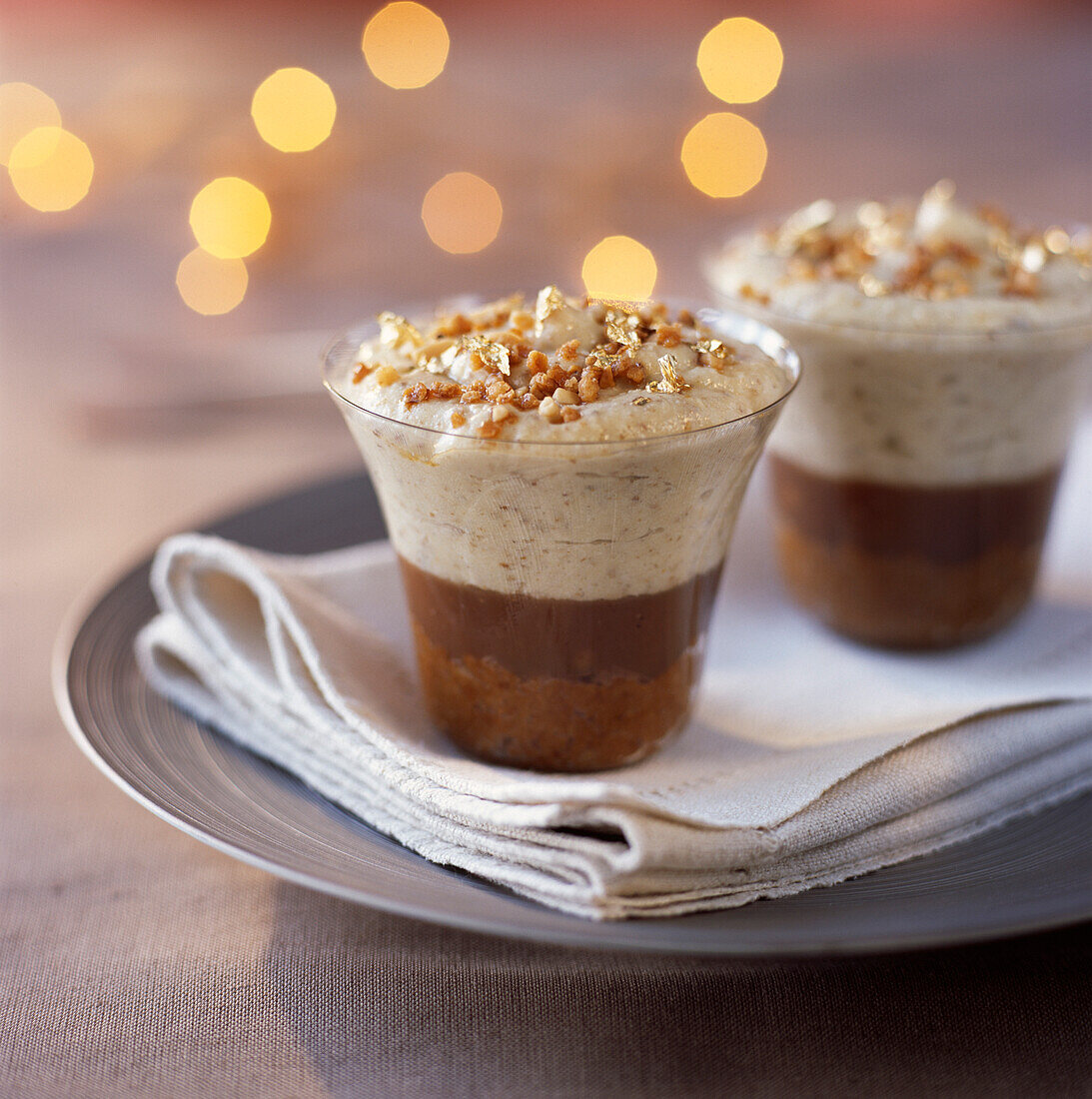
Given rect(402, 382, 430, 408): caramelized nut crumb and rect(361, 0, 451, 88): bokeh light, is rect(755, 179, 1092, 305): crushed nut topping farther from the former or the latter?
rect(361, 0, 451, 88): bokeh light

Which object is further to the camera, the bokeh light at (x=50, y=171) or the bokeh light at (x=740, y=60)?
the bokeh light at (x=740, y=60)

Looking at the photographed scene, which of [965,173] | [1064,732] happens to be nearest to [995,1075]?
[1064,732]

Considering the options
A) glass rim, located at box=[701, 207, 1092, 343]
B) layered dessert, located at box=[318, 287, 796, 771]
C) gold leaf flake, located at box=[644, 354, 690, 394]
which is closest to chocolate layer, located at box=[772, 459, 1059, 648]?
glass rim, located at box=[701, 207, 1092, 343]

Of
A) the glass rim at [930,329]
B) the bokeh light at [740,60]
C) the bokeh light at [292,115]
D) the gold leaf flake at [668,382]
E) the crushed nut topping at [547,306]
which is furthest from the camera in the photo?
the bokeh light at [740,60]

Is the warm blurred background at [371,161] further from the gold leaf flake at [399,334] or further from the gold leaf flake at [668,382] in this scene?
the gold leaf flake at [668,382]

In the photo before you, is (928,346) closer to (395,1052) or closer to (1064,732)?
(1064,732)

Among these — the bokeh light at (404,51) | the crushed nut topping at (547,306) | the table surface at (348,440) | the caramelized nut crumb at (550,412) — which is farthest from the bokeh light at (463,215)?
the caramelized nut crumb at (550,412)

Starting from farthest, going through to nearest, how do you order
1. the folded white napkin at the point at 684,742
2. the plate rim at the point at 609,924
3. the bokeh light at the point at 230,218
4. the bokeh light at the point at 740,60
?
the bokeh light at the point at 740,60, the bokeh light at the point at 230,218, the folded white napkin at the point at 684,742, the plate rim at the point at 609,924

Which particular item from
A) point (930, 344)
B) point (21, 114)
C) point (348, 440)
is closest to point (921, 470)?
point (930, 344)
